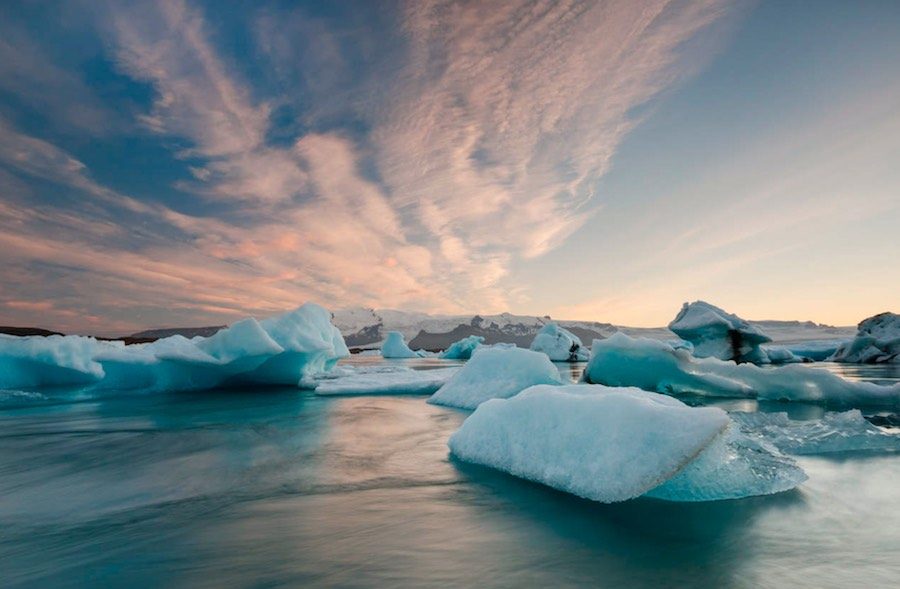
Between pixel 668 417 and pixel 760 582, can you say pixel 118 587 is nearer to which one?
pixel 760 582

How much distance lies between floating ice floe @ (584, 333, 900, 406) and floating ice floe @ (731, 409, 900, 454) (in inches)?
149

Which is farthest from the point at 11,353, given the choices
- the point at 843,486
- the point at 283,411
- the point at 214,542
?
the point at 843,486

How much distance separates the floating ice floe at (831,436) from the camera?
14.3 ft

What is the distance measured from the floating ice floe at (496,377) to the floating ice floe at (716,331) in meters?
17.3

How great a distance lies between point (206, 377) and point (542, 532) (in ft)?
41.1

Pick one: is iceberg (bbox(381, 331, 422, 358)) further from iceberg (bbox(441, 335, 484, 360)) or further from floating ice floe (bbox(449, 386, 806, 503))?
floating ice floe (bbox(449, 386, 806, 503))

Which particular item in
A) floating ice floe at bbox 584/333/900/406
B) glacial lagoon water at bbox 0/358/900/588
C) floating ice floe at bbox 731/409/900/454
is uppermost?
floating ice floe at bbox 584/333/900/406

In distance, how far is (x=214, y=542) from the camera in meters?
2.42

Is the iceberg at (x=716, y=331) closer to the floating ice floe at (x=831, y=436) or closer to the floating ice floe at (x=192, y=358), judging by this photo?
the floating ice floe at (x=192, y=358)

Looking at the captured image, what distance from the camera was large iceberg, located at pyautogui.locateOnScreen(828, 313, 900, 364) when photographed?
2153 centimetres

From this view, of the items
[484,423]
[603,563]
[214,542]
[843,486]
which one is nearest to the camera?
[603,563]

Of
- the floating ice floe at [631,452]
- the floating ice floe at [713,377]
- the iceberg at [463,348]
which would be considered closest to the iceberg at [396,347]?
the iceberg at [463,348]

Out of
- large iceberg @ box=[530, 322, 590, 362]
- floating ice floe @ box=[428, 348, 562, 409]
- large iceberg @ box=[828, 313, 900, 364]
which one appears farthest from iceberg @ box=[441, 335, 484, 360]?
floating ice floe @ box=[428, 348, 562, 409]

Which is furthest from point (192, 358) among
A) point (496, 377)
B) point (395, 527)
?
point (395, 527)
